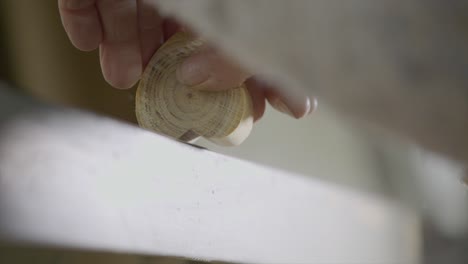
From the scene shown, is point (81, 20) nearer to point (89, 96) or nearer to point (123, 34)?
point (123, 34)

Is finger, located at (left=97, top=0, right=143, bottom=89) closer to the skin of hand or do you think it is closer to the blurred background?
the skin of hand

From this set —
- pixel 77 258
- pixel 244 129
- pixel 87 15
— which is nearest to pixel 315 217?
pixel 244 129

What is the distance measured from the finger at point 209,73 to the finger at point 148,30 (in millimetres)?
65

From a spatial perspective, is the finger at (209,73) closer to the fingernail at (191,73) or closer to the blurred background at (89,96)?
the fingernail at (191,73)

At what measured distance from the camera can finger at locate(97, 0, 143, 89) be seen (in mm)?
336

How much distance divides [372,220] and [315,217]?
0.29 ft

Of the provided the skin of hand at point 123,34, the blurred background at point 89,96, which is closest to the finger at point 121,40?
the skin of hand at point 123,34

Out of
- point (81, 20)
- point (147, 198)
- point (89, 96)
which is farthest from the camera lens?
point (89, 96)

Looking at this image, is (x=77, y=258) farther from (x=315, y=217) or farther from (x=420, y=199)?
(x=420, y=199)

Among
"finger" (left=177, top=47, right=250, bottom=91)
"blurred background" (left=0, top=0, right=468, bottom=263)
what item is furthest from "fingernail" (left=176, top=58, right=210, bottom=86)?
"blurred background" (left=0, top=0, right=468, bottom=263)

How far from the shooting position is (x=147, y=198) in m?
0.20

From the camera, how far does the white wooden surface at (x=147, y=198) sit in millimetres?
149

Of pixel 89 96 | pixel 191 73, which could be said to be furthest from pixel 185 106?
pixel 89 96

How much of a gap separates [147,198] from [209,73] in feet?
0.30
